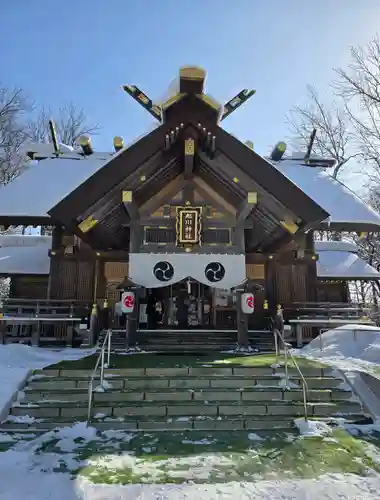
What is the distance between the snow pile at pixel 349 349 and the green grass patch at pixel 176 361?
82cm

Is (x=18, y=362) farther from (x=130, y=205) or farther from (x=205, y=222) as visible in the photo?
(x=205, y=222)

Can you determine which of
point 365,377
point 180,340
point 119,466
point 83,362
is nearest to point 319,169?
point 180,340

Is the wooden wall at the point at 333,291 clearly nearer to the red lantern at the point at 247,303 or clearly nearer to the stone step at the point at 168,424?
the red lantern at the point at 247,303

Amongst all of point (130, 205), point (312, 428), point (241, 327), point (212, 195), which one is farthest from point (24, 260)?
point (312, 428)

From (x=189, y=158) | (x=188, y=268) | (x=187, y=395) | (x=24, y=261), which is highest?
(x=189, y=158)

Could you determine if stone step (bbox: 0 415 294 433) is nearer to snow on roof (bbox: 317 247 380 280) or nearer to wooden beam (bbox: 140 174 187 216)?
wooden beam (bbox: 140 174 187 216)

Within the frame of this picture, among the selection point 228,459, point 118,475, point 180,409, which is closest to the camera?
point 118,475

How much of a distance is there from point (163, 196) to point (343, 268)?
8710 millimetres

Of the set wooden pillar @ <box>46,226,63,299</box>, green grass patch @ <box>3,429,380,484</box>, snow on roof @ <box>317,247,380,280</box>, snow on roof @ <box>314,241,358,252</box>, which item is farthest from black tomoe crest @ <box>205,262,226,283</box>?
snow on roof @ <box>314,241,358,252</box>

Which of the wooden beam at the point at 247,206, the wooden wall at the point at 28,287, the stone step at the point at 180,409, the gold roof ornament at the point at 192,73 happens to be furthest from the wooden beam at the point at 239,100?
the wooden wall at the point at 28,287

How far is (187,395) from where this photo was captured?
6.89 metres

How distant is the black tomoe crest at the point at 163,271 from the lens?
11156mm

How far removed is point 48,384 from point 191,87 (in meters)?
7.21

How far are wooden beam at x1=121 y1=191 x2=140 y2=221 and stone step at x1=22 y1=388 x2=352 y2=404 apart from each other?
5.20 meters
